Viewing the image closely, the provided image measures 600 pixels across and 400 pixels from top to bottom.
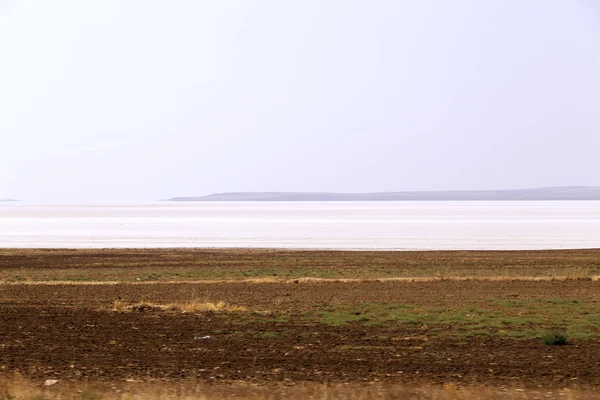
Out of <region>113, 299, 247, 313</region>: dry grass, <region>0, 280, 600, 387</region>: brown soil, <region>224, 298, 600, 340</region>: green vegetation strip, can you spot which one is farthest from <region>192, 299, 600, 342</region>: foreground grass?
<region>113, 299, 247, 313</region>: dry grass

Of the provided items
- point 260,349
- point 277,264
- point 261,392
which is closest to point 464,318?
point 260,349

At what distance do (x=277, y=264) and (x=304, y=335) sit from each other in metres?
24.7

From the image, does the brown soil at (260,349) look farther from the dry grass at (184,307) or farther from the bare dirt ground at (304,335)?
the dry grass at (184,307)

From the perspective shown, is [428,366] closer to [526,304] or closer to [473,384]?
[473,384]

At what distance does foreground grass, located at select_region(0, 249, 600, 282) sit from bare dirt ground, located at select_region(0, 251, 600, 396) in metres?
5.40

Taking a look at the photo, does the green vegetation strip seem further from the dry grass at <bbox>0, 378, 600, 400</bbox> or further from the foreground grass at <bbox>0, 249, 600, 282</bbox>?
the foreground grass at <bbox>0, 249, 600, 282</bbox>

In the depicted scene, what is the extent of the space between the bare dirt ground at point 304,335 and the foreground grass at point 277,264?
540 cm

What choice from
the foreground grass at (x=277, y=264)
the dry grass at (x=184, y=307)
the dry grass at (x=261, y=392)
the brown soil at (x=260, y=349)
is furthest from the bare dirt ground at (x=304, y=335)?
the foreground grass at (x=277, y=264)

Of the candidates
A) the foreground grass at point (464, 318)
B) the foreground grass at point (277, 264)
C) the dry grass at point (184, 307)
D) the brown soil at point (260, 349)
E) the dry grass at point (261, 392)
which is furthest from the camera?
the foreground grass at point (277, 264)

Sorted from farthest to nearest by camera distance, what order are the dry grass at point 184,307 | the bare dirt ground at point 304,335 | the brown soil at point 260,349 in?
the dry grass at point 184,307, the bare dirt ground at point 304,335, the brown soil at point 260,349

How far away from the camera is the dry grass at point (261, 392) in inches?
433

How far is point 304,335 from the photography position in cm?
1797

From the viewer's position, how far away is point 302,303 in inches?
971

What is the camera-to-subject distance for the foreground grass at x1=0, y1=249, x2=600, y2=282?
3559 centimetres
